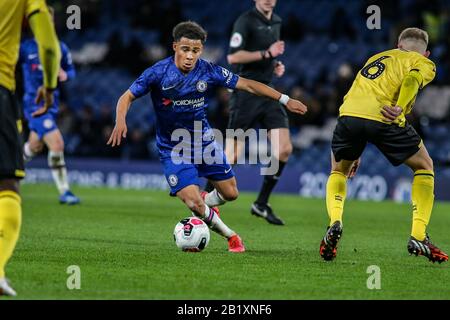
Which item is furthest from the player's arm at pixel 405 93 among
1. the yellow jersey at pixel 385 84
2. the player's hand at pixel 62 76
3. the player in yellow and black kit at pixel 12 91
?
the player's hand at pixel 62 76

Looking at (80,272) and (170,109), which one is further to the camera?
(170,109)

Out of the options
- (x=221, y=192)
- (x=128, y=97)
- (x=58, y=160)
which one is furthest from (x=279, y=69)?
(x=58, y=160)

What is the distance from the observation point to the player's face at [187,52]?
842 cm

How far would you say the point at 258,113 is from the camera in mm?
12234

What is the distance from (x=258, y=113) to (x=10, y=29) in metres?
6.56

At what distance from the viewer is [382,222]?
13125 millimetres

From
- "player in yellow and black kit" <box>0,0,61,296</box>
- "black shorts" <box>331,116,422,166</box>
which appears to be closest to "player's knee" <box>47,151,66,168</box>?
"black shorts" <box>331,116,422,166</box>

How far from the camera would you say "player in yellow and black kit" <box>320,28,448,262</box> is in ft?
26.4

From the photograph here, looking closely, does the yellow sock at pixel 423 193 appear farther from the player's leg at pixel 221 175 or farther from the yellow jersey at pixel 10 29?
the yellow jersey at pixel 10 29

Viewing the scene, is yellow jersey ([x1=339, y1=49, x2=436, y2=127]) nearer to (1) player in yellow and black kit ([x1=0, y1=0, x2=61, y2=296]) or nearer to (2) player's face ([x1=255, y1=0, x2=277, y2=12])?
(1) player in yellow and black kit ([x1=0, y1=0, x2=61, y2=296])

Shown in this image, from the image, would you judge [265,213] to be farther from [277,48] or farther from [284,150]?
[277,48]
